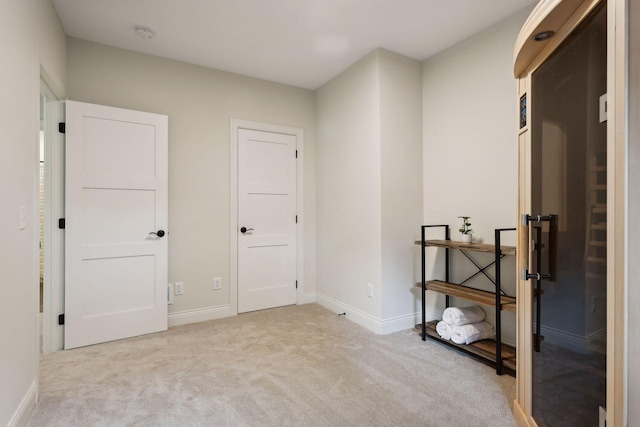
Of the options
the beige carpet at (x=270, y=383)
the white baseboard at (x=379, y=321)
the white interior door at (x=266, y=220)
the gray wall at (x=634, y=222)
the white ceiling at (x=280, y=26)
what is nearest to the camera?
the gray wall at (x=634, y=222)

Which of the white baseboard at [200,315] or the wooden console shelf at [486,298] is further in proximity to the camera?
the white baseboard at [200,315]

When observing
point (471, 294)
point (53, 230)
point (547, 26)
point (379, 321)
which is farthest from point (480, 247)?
point (53, 230)

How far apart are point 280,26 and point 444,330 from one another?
111 inches

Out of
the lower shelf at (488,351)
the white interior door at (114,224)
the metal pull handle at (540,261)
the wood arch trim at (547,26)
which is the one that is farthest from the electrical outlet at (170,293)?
the wood arch trim at (547,26)

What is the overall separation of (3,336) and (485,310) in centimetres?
313

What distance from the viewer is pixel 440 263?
10.5ft

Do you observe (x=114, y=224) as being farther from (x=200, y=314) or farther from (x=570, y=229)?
(x=570, y=229)

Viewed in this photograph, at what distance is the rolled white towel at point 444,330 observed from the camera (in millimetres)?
2721

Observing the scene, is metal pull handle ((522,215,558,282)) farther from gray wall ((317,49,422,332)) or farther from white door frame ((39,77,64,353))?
white door frame ((39,77,64,353))

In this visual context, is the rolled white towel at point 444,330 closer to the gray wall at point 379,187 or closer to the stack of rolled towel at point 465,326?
the stack of rolled towel at point 465,326

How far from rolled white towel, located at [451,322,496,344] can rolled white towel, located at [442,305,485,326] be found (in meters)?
0.03

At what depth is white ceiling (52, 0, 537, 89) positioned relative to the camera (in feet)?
8.10

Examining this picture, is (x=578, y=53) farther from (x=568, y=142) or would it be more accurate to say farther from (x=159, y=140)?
(x=159, y=140)

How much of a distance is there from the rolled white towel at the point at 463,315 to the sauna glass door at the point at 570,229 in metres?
1.06
